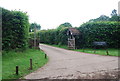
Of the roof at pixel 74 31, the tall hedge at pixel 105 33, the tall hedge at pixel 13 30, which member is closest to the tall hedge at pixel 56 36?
the roof at pixel 74 31

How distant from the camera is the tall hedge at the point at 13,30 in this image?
411 inches

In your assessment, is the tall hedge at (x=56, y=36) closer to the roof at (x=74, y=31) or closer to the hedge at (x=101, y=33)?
the roof at (x=74, y=31)

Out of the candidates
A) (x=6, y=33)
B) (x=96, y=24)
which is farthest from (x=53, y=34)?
(x=6, y=33)

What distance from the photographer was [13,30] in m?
11.3

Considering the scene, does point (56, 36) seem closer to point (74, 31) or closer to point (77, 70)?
point (74, 31)

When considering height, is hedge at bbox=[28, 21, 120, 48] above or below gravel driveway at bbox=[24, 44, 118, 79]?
above

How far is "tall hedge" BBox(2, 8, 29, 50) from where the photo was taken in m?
10.4

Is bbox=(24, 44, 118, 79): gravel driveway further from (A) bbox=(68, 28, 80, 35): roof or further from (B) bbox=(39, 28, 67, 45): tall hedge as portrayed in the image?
(B) bbox=(39, 28, 67, 45): tall hedge

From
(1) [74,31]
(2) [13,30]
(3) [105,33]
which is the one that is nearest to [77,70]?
(2) [13,30]

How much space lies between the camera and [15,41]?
11508mm

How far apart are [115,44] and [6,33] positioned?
14427mm

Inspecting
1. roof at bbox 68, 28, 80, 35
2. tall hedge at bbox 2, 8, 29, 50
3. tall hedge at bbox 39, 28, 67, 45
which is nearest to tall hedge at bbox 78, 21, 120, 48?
roof at bbox 68, 28, 80, 35

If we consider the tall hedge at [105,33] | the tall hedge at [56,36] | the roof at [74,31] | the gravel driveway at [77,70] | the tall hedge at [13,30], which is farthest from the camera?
the tall hedge at [56,36]

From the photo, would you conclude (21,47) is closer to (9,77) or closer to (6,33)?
(6,33)
